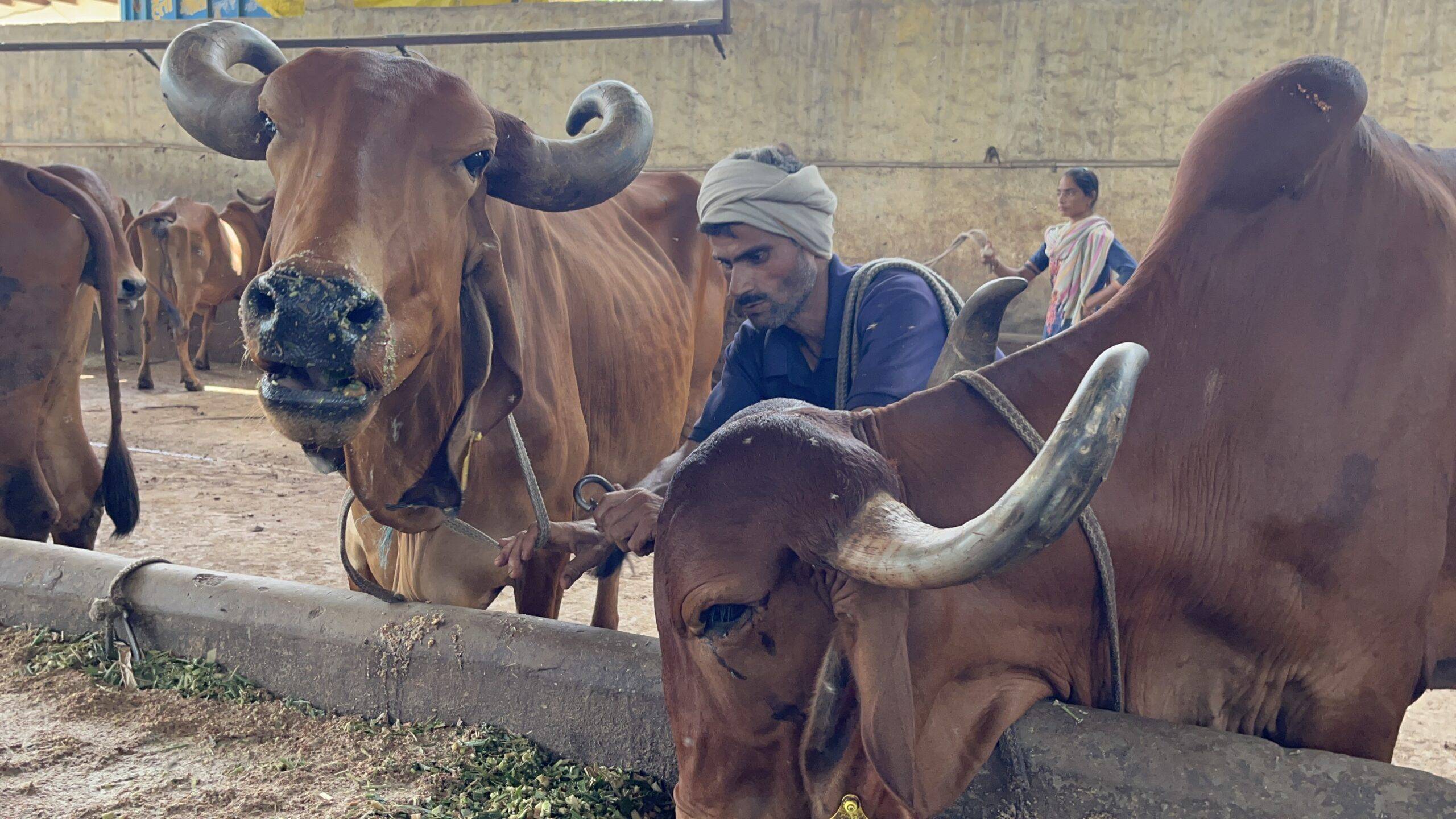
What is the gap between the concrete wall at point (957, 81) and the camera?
34.4 ft

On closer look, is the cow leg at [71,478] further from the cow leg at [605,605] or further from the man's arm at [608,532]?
the man's arm at [608,532]

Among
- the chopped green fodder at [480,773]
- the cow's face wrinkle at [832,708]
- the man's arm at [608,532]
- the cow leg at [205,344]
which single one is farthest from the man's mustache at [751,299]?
the cow leg at [205,344]

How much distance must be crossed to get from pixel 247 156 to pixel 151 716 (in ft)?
4.94

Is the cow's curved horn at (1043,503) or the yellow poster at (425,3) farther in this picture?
the yellow poster at (425,3)

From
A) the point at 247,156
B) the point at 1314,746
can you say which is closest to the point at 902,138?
the point at 247,156

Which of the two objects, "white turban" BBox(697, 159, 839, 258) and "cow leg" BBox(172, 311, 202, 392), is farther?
"cow leg" BBox(172, 311, 202, 392)

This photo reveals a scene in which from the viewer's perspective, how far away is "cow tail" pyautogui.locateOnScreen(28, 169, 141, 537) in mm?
4633

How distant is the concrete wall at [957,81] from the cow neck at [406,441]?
9.23 meters

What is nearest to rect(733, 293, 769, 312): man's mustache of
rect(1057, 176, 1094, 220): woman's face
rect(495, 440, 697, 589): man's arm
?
rect(495, 440, 697, 589): man's arm

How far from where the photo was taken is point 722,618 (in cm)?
177

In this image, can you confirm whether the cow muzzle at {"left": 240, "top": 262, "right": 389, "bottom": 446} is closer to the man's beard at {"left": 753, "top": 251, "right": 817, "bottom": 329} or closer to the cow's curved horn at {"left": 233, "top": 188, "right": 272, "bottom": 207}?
the man's beard at {"left": 753, "top": 251, "right": 817, "bottom": 329}

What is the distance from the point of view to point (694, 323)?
17.4 feet

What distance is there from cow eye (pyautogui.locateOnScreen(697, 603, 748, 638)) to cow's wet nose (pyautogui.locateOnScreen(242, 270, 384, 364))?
100cm

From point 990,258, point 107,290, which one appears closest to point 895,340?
point 107,290
